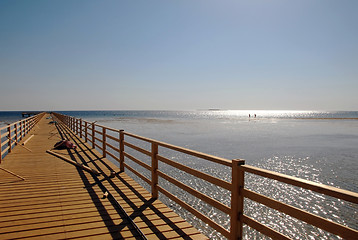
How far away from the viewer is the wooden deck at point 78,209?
157 inches

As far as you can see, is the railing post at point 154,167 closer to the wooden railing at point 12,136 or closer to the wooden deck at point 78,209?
the wooden deck at point 78,209

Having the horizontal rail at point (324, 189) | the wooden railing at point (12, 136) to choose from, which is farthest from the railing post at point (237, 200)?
the wooden railing at point (12, 136)

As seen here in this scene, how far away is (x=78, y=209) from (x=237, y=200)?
3.27 metres

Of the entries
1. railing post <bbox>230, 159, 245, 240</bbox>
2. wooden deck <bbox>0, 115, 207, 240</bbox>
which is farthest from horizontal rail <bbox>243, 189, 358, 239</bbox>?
wooden deck <bbox>0, 115, 207, 240</bbox>

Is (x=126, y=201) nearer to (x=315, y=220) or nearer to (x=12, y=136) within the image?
(x=315, y=220)

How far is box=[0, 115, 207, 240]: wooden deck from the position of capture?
3984 mm

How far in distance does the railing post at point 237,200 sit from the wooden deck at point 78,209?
868 millimetres

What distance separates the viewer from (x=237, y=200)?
3.25 metres

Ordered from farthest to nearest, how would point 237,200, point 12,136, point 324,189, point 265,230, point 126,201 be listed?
1. point 12,136
2. point 126,201
3. point 237,200
4. point 265,230
5. point 324,189

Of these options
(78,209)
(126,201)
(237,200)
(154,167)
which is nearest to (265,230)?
(237,200)

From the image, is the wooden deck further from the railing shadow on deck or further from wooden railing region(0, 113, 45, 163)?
wooden railing region(0, 113, 45, 163)

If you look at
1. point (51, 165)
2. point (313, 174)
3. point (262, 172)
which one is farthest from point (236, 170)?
point (313, 174)

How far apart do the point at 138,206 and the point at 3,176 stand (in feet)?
15.7

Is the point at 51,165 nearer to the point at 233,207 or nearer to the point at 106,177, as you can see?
the point at 106,177
